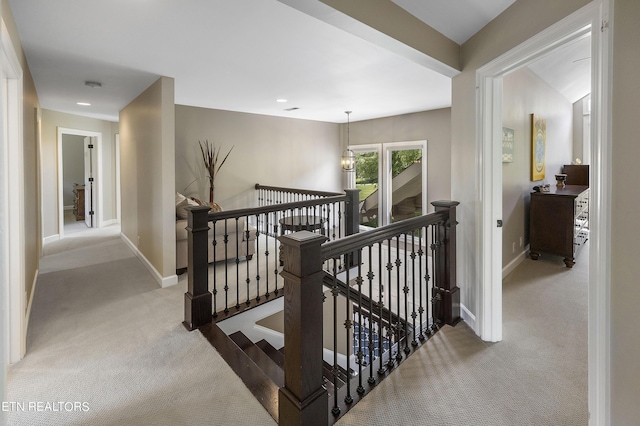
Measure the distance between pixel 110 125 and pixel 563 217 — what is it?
8387 mm

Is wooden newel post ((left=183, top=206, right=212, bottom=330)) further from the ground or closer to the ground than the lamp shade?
closer to the ground

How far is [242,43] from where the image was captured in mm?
2742

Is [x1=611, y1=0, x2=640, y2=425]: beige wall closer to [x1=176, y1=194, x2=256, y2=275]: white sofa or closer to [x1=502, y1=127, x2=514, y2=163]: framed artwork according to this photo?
[x1=502, y1=127, x2=514, y2=163]: framed artwork

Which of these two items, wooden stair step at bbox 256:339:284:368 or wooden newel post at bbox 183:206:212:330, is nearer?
wooden newel post at bbox 183:206:212:330

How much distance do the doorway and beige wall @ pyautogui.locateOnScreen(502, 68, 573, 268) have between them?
1.99 meters

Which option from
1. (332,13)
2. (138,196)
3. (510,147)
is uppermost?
(332,13)

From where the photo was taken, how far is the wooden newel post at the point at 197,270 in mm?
2566

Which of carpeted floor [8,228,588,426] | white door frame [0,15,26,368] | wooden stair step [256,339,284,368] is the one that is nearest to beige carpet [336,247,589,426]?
carpeted floor [8,228,588,426]

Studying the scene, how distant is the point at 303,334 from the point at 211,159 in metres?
4.66

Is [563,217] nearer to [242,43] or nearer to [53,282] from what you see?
[242,43]

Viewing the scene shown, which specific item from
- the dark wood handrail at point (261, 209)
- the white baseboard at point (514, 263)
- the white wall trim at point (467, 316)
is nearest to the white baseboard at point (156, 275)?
the dark wood handrail at point (261, 209)

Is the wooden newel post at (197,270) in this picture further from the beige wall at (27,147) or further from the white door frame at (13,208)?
the beige wall at (27,147)

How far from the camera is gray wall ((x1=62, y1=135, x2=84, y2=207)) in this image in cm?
960

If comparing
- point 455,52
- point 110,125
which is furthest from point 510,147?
point 110,125
